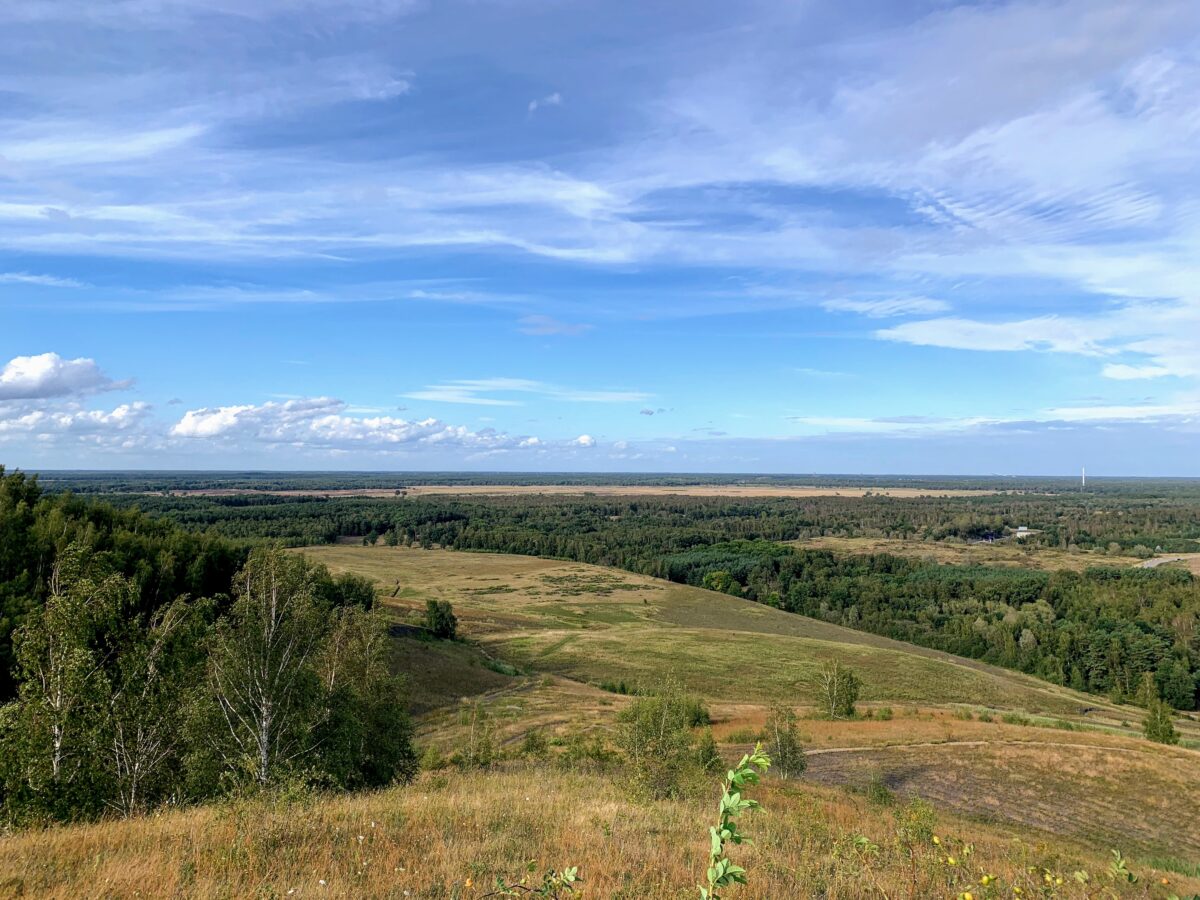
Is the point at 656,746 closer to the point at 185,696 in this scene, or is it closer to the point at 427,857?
the point at 185,696

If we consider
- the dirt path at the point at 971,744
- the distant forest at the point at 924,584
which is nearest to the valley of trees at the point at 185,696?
the distant forest at the point at 924,584

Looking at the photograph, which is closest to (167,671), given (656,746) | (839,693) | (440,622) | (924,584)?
(656,746)

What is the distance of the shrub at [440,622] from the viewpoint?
7762cm

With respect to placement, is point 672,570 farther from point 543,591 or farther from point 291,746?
point 291,746

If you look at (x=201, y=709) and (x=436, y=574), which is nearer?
(x=201, y=709)

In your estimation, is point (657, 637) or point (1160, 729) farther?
point (657, 637)

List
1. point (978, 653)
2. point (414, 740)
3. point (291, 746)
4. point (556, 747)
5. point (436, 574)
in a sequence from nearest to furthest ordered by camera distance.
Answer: point (291, 746) < point (556, 747) < point (414, 740) < point (978, 653) < point (436, 574)

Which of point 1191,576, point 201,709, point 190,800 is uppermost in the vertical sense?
point 201,709

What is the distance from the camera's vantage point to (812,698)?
2675 inches

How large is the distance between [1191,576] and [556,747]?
148042 millimetres

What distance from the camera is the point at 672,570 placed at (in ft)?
512

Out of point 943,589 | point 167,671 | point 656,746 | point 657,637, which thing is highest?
point 167,671

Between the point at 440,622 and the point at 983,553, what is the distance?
502 feet

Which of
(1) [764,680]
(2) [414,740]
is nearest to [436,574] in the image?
(1) [764,680]
